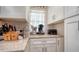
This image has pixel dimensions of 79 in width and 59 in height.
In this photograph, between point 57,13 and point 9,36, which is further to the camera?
point 57,13

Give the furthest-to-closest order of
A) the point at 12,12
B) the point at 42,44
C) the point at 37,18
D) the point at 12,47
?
the point at 37,18 → the point at 42,44 → the point at 12,12 → the point at 12,47

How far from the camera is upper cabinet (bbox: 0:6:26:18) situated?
2.08 m

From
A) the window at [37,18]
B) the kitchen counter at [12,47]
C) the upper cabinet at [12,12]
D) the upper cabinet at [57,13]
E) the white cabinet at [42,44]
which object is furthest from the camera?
the window at [37,18]

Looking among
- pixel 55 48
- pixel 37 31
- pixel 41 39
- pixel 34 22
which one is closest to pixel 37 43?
pixel 41 39

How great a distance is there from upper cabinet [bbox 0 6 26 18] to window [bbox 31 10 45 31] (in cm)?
200

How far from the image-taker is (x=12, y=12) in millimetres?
2137

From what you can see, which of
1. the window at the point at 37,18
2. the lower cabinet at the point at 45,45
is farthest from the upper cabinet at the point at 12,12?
the window at the point at 37,18

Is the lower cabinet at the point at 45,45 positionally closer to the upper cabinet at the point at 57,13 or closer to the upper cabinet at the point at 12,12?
the upper cabinet at the point at 57,13

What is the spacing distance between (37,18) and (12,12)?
7.03 feet

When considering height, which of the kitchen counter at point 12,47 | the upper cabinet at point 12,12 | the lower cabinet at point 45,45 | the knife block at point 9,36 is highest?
the upper cabinet at point 12,12

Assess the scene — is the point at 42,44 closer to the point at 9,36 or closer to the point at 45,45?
the point at 45,45

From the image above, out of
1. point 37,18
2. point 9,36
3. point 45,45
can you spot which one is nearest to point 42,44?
point 45,45

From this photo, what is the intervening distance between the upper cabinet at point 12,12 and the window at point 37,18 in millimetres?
1996

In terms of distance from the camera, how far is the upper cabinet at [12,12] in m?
2.08
